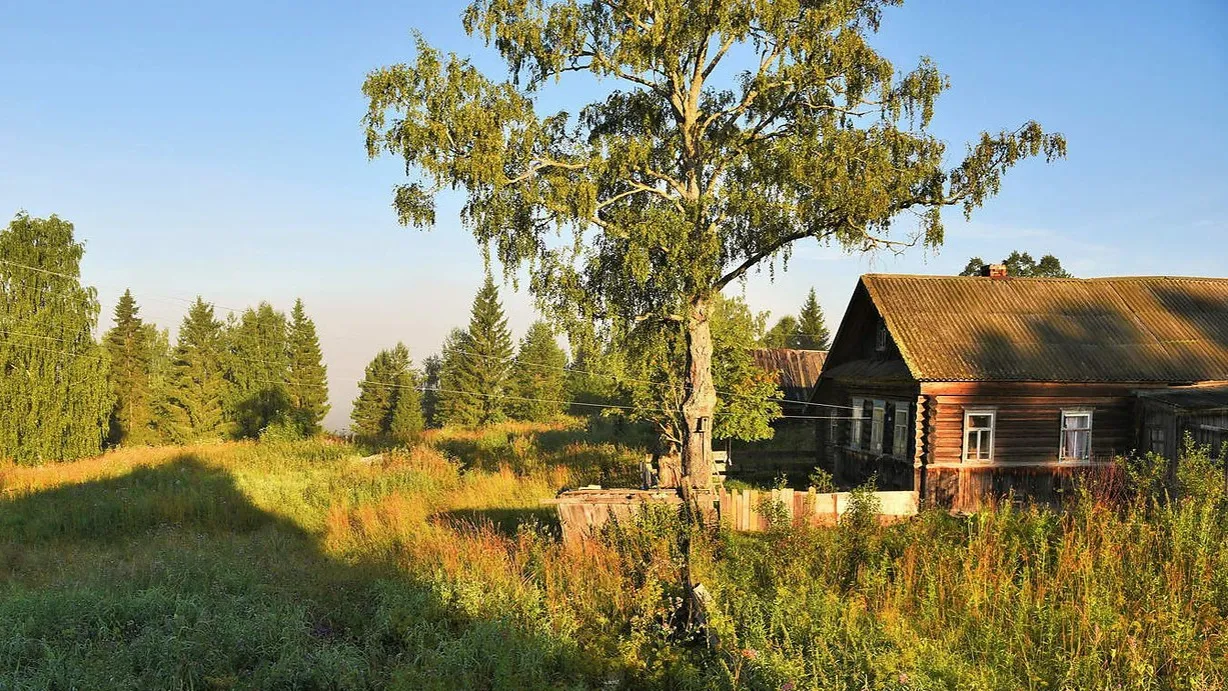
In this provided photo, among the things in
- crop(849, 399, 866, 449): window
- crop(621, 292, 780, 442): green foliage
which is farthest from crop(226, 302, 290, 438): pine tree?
crop(849, 399, 866, 449): window

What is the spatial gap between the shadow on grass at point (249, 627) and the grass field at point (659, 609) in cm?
3

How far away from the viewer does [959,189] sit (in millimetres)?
13992

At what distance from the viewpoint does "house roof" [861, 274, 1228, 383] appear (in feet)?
60.1

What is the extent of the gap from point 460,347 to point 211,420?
23.8 metres

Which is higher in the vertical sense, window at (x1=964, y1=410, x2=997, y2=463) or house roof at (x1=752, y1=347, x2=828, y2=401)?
house roof at (x1=752, y1=347, x2=828, y2=401)

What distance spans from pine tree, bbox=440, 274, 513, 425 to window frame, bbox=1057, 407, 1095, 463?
52382 millimetres

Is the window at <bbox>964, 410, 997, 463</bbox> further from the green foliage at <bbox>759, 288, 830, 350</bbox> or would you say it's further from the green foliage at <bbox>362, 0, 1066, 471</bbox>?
the green foliage at <bbox>759, 288, 830, 350</bbox>

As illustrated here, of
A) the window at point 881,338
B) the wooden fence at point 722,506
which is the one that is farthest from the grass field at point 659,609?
the window at point 881,338

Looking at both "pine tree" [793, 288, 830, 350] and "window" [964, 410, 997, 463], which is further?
"pine tree" [793, 288, 830, 350]

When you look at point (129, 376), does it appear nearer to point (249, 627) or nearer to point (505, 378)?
point (505, 378)

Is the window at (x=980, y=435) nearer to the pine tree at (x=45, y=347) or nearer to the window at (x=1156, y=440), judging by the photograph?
the window at (x=1156, y=440)

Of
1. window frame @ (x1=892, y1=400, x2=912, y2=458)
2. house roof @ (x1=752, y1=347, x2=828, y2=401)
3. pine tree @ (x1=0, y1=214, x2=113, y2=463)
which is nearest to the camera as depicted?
window frame @ (x1=892, y1=400, x2=912, y2=458)

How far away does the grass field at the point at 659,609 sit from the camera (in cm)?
619

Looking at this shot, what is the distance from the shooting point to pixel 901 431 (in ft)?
64.0
